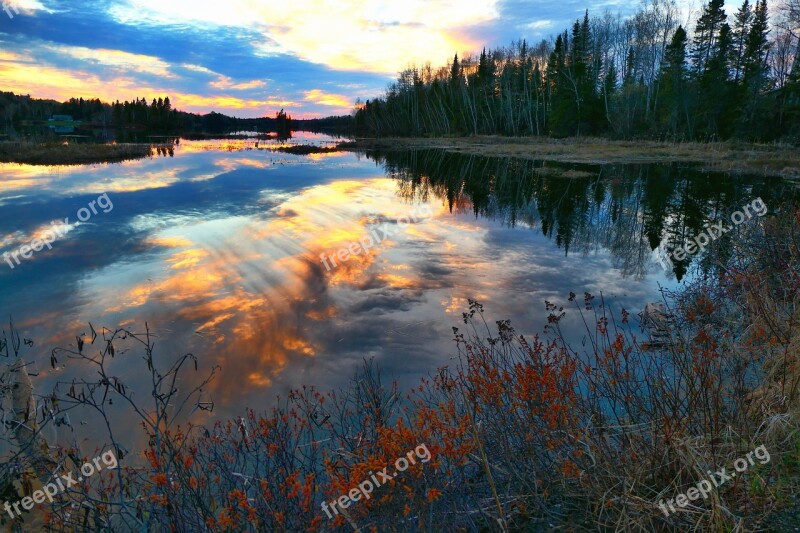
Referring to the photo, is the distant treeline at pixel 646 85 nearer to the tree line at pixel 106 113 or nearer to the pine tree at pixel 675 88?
the pine tree at pixel 675 88

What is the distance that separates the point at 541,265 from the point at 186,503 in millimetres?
12315

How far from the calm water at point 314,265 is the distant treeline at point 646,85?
82.9 ft

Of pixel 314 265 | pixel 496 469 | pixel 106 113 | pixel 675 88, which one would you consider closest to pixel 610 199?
pixel 314 265

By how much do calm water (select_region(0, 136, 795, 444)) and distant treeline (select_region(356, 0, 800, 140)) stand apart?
2528 cm

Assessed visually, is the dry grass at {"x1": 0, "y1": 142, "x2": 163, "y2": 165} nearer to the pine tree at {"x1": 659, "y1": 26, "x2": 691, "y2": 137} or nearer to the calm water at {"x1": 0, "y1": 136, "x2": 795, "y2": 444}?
the calm water at {"x1": 0, "y1": 136, "x2": 795, "y2": 444}

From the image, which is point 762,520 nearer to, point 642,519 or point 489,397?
point 642,519

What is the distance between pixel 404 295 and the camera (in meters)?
11.6

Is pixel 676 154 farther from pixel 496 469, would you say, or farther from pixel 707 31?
pixel 496 469

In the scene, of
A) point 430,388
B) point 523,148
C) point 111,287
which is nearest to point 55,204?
point 111,287

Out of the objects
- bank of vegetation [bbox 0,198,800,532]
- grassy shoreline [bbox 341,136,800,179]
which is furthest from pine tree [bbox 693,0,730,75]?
bank of vegetation [bbox 0,198,800,532]

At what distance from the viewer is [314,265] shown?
1388cm

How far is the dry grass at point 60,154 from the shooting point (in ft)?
141

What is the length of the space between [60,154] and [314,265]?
149 feet

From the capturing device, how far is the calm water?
344 inches
